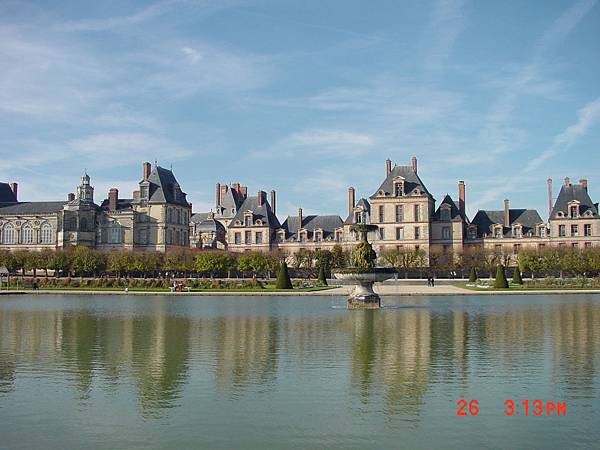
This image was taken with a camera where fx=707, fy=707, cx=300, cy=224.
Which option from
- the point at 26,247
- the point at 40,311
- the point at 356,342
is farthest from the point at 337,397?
the point at 26,247

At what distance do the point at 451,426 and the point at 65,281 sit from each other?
1489 inches

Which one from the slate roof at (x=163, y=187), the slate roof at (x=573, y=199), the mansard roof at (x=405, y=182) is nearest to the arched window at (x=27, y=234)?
the slate roof at (x=163, y=187)

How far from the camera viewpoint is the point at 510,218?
198 feet

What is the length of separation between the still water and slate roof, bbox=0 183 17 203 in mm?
58401

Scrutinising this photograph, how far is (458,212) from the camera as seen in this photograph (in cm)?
6028

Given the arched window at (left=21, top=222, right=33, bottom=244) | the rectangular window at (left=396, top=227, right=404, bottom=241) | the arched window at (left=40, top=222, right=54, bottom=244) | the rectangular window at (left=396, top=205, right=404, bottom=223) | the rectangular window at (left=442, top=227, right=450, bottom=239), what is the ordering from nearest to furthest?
the rectangular window at (left=396, top=205, right=404, bottom=223) → the rectangular window at (left=442, top=227, right=450, bottom=239) → the rectangular window at (left=396, top=227, right=404, bottom=241) → the arched window at (left=40, top=222, right=54, bottom=244) → the arched window at (left=21, top=222, right=33, bottom=244)

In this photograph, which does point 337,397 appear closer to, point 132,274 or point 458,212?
point 132,274

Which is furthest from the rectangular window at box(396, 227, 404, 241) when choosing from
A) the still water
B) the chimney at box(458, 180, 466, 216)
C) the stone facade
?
the still water

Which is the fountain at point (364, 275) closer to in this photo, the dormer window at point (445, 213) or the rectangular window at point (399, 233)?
the rectangular window at point (399, 233)

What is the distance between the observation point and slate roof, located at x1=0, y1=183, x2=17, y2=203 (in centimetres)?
7031

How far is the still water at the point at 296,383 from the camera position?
6855 millimetres
